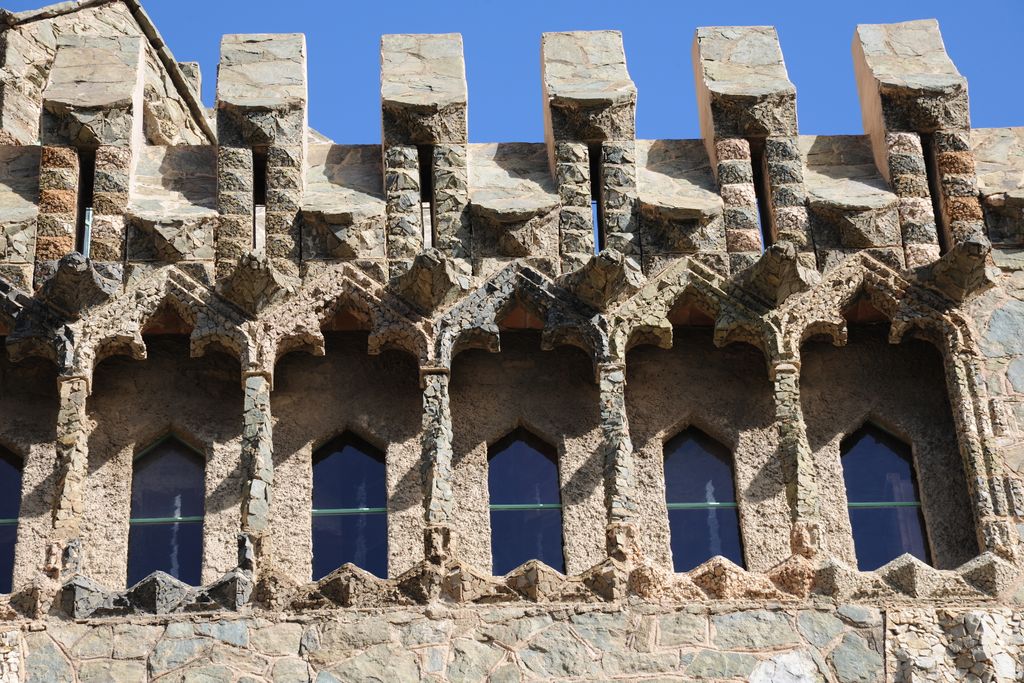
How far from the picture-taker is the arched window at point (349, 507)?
1656cm

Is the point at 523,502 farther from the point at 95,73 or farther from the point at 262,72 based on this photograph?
the point at 95,73

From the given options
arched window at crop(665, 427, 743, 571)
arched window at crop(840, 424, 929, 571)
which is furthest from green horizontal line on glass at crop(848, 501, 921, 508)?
arched window at crop(665, 427, 743, 571)

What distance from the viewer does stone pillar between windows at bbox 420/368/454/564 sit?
1605 centimetres

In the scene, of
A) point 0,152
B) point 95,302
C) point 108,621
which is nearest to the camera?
point 108,621

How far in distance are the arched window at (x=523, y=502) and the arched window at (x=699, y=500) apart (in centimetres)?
79

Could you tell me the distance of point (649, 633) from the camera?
15836mm

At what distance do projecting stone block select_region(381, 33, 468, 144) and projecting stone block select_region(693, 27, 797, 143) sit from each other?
179cm

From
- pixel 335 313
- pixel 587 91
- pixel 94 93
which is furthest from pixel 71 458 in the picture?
pixel 587 91

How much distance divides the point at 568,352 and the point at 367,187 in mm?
1907

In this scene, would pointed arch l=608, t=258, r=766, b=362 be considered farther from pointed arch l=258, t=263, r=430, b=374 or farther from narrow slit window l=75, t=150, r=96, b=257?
narrow slit window l=75, t=150, r=96, b=257

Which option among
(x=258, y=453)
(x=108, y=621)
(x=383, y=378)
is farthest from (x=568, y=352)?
(x=108, y=621)

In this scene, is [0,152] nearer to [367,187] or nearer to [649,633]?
[367,187]

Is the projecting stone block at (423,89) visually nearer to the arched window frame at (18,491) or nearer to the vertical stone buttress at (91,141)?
the vertical stone buttress at (91,141)

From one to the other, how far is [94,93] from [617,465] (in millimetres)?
4745
